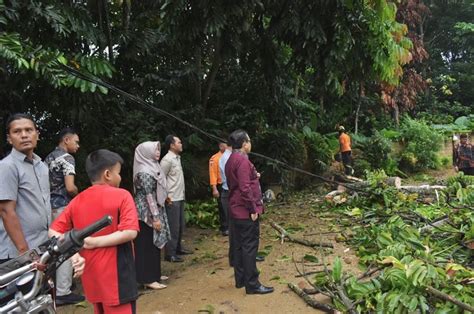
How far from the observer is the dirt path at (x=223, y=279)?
4.39m

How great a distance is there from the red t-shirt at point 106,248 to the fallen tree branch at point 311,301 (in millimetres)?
1911

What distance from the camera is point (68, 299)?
4.60 m

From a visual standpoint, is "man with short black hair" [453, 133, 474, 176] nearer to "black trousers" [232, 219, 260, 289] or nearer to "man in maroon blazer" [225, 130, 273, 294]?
"man in maroon blazer" [225, 130, 273, 294]

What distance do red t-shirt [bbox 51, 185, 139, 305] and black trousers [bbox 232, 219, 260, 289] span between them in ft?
6.29

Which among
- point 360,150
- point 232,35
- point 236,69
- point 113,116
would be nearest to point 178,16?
point 232,35

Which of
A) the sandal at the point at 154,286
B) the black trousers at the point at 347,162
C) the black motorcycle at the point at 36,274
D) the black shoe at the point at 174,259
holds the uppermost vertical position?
the black motorcycle at the point at 36,274

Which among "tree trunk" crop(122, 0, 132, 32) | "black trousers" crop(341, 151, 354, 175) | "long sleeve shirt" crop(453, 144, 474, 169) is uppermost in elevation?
"tree trunk" crop(122, 0, 132, 32)

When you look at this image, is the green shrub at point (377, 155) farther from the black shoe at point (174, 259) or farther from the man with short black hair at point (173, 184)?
the man with short black hair at point (173, 184)

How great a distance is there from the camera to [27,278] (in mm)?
2100

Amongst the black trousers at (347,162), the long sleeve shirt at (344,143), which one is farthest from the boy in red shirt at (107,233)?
the black trousers at (347,162)

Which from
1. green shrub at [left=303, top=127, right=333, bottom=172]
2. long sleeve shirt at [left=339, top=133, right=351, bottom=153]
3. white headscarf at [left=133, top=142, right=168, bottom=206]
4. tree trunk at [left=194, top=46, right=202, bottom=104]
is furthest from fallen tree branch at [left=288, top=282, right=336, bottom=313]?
long sleeve shirt at [left=339, top=133, right=351, bottom=153]

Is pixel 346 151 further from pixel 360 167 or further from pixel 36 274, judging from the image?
pixel 36 274

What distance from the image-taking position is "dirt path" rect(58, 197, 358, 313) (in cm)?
439

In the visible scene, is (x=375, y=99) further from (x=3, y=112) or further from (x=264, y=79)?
(x=3, y=112)
